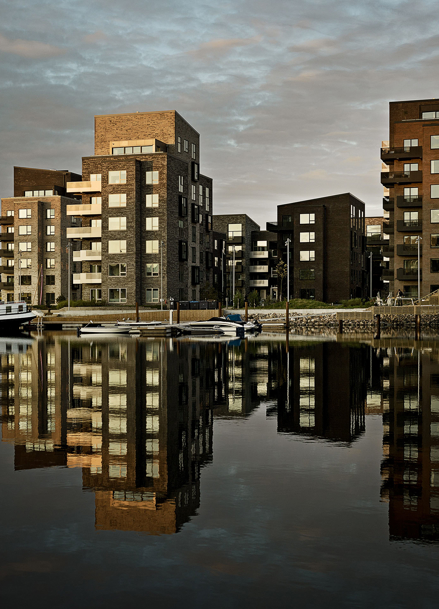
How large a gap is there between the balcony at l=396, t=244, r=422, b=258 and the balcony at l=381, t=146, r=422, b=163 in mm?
11725

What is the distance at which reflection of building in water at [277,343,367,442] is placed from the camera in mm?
18000

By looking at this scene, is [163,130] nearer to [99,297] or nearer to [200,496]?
[99,297]

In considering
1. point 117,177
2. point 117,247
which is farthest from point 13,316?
point 117,177

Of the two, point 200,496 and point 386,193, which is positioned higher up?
point 386,193

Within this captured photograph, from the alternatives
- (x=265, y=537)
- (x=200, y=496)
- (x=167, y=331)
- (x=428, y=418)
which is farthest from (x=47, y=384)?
(x=167, y=331)

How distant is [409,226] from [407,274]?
21.0 feet

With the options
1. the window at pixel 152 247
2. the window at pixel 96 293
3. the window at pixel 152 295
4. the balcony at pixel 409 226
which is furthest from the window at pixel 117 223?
the balcony at pixel 409 226

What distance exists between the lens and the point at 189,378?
96.2ft

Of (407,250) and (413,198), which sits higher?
(413,198)

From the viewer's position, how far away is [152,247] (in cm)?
8631

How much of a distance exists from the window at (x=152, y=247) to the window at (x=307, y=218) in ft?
118

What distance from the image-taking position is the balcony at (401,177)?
87.8 metres

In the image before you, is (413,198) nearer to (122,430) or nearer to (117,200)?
(117,200)

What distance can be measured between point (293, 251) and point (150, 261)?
1416 inches
